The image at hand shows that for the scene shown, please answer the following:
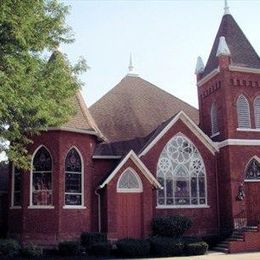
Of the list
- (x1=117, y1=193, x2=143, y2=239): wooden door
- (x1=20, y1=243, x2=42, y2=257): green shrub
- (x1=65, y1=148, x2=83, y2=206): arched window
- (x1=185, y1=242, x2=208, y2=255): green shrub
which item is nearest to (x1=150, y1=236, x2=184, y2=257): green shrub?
(x1=185, y1=242, x2=208, y2=255): green shrub

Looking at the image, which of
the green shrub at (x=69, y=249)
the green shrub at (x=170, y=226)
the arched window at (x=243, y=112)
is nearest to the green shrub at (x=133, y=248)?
the green shrub at (x=69, y=249)

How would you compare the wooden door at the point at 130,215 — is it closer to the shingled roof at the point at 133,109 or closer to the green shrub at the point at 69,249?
the green shrub at the point at 69,249

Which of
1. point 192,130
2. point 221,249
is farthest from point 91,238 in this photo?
point 192,130

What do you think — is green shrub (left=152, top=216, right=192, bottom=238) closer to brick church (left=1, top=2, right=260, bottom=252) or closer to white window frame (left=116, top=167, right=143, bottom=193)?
brick church (left=1, top=2, right=260, bottom=252)

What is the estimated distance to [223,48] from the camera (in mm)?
26359

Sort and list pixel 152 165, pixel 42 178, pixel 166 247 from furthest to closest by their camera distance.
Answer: pixel 152 165, pixel 42 178, pixel 166 247

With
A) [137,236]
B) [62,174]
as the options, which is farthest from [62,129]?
[137,236]

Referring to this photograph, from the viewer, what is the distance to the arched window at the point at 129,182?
23062mm

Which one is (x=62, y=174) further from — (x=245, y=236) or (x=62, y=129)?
(x=245, y=236)

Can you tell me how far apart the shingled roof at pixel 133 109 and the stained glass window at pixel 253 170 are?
254 inches

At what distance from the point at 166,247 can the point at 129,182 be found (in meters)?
4.31

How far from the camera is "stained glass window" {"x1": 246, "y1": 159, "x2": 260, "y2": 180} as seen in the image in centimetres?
2566

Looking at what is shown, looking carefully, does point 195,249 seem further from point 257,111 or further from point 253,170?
point 257,111

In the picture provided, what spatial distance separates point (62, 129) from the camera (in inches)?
882
